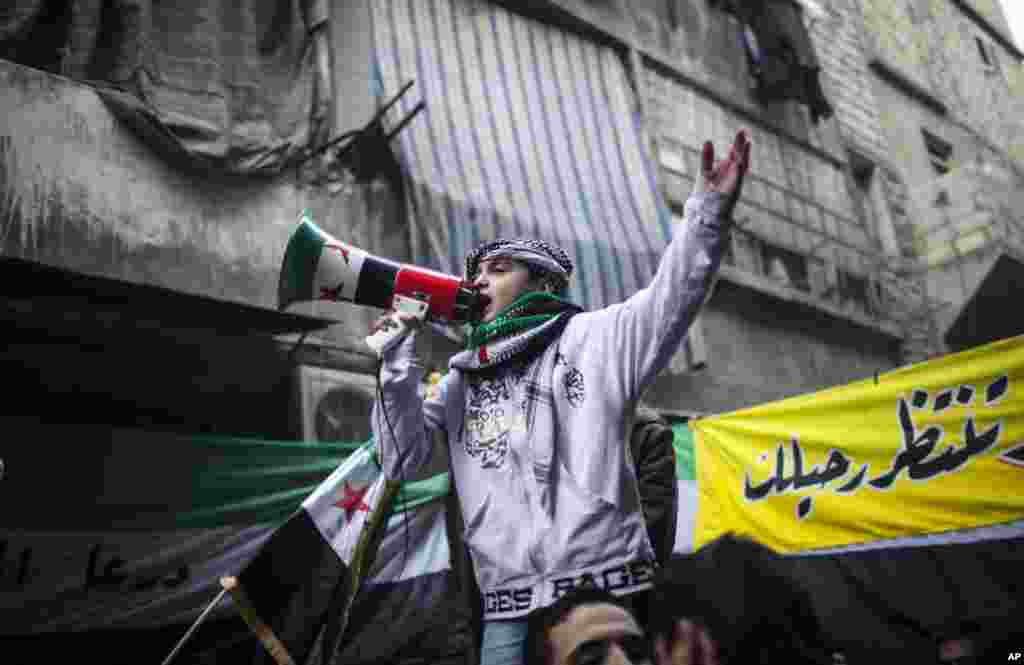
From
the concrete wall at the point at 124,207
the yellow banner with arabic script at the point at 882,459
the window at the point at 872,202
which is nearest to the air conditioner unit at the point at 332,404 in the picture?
the concrete wall at the point at 124,207

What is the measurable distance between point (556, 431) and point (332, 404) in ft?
12.1

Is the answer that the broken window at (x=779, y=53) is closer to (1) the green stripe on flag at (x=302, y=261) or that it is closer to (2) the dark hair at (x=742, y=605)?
(1) the green stripe on flag at (x=302, y=261)

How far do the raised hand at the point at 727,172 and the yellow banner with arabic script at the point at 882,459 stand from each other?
342 centimetres

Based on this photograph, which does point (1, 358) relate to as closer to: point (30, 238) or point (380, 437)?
point (30, 238)

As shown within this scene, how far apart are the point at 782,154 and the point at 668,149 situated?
330cm

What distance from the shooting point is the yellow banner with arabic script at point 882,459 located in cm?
399

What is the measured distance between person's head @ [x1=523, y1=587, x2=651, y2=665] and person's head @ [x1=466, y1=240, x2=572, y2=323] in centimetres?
79

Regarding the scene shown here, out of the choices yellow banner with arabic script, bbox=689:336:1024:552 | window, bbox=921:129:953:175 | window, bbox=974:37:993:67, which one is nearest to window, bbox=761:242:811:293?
yellow banner with arabic script, bbox=689:336:1024:552

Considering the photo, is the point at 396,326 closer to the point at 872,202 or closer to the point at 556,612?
the point at 556,612

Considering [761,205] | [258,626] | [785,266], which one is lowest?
[258,626]

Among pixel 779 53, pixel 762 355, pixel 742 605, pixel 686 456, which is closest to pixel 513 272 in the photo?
pixel 742 605

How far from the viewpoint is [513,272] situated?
203 cm

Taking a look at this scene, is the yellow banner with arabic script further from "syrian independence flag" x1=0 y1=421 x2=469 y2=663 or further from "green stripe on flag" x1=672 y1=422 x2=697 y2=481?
"syrian independence flag" x1=0 y1=421 x2=469 y2=663

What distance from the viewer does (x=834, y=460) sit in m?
4.58
